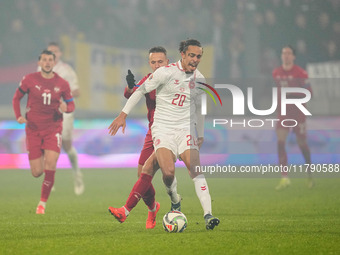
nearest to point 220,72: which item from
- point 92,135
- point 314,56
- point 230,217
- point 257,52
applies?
point 257,52

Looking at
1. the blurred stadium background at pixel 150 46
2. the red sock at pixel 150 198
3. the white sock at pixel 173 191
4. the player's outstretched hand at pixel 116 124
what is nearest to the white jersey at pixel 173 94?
the player's outstretched hand at pixel 116 124

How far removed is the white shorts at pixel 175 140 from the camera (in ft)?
24.6

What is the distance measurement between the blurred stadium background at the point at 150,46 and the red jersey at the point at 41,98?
19.8 ft

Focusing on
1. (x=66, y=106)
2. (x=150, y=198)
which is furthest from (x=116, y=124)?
(x=66, y=106)

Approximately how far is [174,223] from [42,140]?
3.65m

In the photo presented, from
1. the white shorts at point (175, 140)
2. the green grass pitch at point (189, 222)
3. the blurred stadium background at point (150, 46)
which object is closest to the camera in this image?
the green grass pitch at point (189, 222)

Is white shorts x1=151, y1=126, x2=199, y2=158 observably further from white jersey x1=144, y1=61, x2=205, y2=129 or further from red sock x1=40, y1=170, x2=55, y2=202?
red sock x1=40, y1=170, x2=55, y2=202

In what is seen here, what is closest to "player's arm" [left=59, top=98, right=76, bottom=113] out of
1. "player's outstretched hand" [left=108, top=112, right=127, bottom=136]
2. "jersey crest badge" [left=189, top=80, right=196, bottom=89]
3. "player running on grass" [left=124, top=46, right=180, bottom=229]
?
"player running on grass" [left=124, top=46, right=180, bottom=229]

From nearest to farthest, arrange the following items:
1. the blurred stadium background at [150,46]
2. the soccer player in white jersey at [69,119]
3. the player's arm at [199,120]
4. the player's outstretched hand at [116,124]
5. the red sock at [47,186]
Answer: the player's outstretched hand at [116,124], the player's arm at [199,120], the red sock at [47,186], the soccer player in white jersey at [69,119], the blurred stadium background at [150,46]

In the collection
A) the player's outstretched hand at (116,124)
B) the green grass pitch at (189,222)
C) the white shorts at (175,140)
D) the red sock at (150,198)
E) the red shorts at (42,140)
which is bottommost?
the green grass pitch at (189,222)

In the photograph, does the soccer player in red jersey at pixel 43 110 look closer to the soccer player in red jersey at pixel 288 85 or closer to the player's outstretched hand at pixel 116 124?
the player's outstretched hand at pixel 116 124

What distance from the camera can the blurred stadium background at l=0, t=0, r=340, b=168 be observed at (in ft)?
54.2

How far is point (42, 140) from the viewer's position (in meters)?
10.5

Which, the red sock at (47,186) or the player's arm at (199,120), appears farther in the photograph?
the red sock at (47,186)
